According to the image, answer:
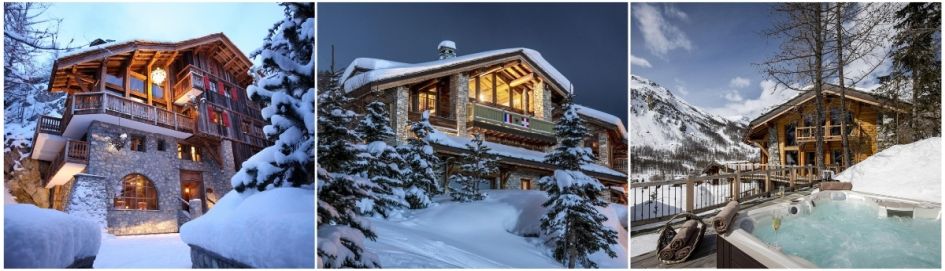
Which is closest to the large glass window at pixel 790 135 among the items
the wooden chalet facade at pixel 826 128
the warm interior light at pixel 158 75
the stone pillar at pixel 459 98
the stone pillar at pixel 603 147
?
the wooden chalet facade at pixel 826 128

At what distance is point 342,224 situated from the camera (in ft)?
12.1

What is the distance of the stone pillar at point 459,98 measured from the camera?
3801mm

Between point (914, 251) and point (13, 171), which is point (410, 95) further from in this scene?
point (914, 251)

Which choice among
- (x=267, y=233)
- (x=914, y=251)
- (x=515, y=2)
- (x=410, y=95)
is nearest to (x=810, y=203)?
(x=914, y=251)

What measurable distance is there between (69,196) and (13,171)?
22.0 inches

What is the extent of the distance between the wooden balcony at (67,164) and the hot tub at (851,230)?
4.60 m

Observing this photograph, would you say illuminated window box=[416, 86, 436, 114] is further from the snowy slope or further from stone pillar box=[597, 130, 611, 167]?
the snowy slope

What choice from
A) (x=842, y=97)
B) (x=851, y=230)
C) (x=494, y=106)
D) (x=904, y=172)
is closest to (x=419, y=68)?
(x=494, y=106)

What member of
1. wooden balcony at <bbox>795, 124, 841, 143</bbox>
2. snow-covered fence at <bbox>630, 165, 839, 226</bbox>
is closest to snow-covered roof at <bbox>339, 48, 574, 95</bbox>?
snow-covered fence at <bbox>630, 165, 839, 226</bbox>

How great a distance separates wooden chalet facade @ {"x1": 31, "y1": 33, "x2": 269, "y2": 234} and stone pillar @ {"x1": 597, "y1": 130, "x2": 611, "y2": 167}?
2550mm

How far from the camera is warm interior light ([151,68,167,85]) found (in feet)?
12.3

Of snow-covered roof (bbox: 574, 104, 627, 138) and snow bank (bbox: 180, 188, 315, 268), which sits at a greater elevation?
snow-covered roof (bbox: 574, 104, 627, 138)

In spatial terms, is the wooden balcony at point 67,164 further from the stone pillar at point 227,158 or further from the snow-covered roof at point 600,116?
the snow-covered roof at point 600,116

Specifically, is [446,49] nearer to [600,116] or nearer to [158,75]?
[600,116]
